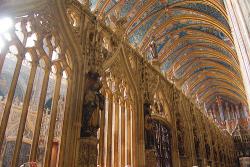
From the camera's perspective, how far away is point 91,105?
5.30 meters

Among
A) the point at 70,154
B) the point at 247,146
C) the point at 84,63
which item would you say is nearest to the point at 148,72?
the point at 84,63

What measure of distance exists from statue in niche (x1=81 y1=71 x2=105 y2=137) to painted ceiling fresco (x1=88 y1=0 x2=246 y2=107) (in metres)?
5.30

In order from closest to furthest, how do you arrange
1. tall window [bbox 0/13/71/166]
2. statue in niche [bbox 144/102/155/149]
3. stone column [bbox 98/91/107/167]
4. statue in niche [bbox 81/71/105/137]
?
1. tall window [bbox 0/13/71/166]
2. statue in niche [bbox 81/71/105/137]
3. stone column [bbox 98/91/107/167]
4. statue in niche [bbox 144/102/155/149]

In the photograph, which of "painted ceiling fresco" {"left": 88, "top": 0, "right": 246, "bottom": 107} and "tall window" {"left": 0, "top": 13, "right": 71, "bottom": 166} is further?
"painted ceiling fresco" {"left": 88, "top": 0, "right": 246, "bottom": 107}

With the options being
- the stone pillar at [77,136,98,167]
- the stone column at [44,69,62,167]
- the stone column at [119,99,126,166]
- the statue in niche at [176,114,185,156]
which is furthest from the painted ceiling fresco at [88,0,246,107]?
the stone pillar at [77,136,98,167]

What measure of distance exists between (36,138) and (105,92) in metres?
2.50

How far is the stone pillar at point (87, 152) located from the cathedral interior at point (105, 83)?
20 mm

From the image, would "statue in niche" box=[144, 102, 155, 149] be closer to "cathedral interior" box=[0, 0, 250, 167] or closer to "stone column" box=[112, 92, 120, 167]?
"cathedral interior" box=[0, 0, 250, 167]

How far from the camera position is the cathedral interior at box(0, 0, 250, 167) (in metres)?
4.48

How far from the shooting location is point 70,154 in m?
4.77

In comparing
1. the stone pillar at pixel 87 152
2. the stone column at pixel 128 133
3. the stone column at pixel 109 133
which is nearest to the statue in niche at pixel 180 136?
the stone column at pixel 128 133

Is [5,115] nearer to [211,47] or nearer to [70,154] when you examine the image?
[70,154]

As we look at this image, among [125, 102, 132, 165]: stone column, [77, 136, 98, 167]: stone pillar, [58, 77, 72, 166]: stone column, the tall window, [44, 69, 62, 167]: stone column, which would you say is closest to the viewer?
the tall window

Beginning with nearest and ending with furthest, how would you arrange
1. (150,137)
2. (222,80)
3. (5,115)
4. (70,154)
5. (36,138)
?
(5,115) < (36,138) < (70,154) < (150,137) < (222,80)
